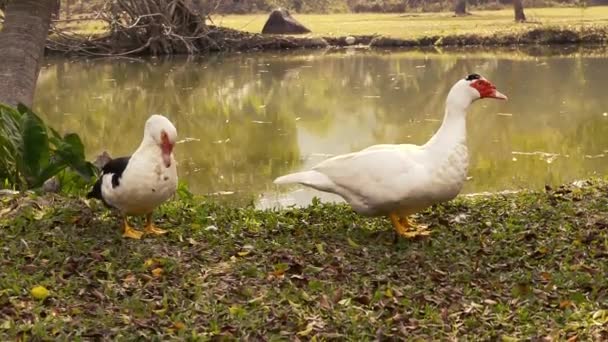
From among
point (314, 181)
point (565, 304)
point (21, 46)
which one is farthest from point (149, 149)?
point (21, 46)

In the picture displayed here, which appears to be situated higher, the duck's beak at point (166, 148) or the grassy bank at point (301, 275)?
the duck's beak at point (166, 148)

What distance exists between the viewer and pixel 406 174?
5.15 metres

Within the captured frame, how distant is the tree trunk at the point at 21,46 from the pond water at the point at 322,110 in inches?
75.2

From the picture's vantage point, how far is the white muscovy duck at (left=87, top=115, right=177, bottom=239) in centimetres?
496

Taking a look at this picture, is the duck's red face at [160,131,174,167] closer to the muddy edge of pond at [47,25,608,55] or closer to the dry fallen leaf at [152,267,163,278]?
the dry fallen leaf at [152,267,163,278]

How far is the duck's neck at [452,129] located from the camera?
17.3 ft

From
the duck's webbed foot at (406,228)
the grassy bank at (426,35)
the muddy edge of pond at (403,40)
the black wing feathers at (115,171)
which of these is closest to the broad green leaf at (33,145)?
the black wing feathers at (115,171)

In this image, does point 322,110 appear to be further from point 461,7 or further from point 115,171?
point 461,7

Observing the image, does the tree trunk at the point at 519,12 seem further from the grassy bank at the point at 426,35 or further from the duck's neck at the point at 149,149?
the duck's neck at the point at 149,149

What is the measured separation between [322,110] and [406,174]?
7.77 meters

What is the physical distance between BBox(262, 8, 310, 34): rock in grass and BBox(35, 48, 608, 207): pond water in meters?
5.81

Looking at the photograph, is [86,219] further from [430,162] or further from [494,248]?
[494,248]

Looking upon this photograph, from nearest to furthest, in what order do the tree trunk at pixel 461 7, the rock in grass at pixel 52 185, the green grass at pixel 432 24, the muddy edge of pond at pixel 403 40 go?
the rock in grass at pixel 52 185 → the muddy edge of pond at pixel 403 40 → the green grass at pixel 432 24 → the tree trunk at pixel 461 7

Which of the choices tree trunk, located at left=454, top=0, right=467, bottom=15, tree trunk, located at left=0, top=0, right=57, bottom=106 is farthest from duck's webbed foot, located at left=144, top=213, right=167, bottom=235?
tree trunk, located at left=454, top=0, right=467, bottom=15
